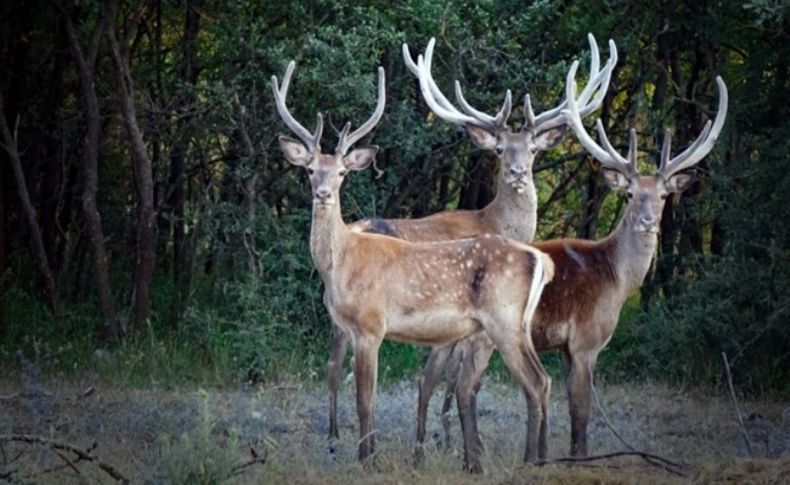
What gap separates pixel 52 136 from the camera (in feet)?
49.1

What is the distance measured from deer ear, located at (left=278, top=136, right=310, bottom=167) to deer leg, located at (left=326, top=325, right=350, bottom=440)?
114 cm

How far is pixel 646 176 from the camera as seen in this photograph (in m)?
9.96

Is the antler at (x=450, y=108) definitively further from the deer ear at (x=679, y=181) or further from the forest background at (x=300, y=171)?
the deer ear at (x=679, y=181)

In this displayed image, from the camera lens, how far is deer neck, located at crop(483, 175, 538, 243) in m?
11.1

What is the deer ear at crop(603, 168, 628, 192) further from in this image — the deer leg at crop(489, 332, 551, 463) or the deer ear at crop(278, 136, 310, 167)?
the deer ear at crop(278, 136, 310, 167)

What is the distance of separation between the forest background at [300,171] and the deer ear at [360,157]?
9.11 ft

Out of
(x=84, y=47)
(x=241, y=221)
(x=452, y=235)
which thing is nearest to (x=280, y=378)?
(x=241, y=221)

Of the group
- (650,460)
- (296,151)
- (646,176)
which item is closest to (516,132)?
(646,176)

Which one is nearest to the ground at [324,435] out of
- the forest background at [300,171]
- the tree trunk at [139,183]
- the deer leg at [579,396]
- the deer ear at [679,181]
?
the deer leg at [579,396]

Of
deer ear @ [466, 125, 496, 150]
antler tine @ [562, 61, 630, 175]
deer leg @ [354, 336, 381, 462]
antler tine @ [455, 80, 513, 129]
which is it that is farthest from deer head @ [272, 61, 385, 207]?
antler tine @ [562, 61, 630, 175]

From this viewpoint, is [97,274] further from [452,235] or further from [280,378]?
[452,235]

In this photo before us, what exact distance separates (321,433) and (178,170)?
5.31m

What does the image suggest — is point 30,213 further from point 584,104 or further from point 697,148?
point 697,148

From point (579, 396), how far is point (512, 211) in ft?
6.83
